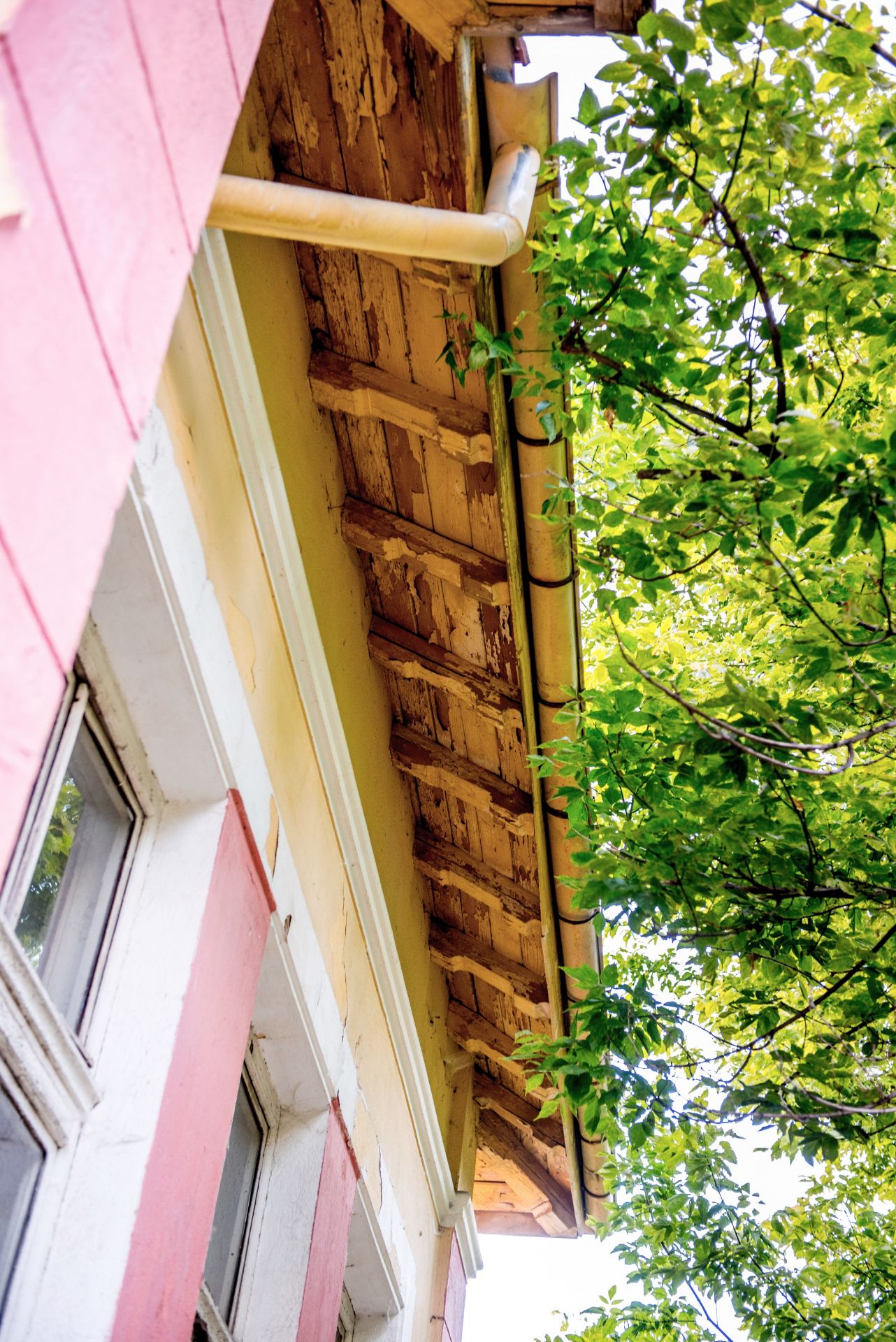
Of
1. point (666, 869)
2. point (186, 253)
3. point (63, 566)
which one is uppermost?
point (666, 869)

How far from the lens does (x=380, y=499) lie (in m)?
4.16

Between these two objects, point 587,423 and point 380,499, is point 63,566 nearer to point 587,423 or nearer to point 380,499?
point 587,423

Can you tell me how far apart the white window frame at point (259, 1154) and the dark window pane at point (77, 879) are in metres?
1.01

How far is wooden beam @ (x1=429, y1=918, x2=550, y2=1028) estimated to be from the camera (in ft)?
19.2

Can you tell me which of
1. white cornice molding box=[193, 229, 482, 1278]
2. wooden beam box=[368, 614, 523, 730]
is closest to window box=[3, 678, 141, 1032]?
white cornice molding box=[193, 229, 482, 1278]

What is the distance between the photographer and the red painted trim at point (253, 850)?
2.78m

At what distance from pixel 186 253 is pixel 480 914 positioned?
17.0ft

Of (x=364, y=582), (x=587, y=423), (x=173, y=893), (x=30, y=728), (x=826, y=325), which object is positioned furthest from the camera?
(x=364, y=582)

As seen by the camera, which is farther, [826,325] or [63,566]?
[826,325]

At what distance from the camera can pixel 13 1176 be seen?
2.03 meters

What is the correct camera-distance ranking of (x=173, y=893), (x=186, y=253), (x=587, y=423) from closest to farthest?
(x=186, y=253), (x=173, y=893), (x=587, y=423)

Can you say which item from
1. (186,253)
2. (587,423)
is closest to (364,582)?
(587,423)

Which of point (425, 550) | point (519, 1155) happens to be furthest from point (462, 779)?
point (519, 1155)

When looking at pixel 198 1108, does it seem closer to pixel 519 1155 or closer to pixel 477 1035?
pixel 477 1035
